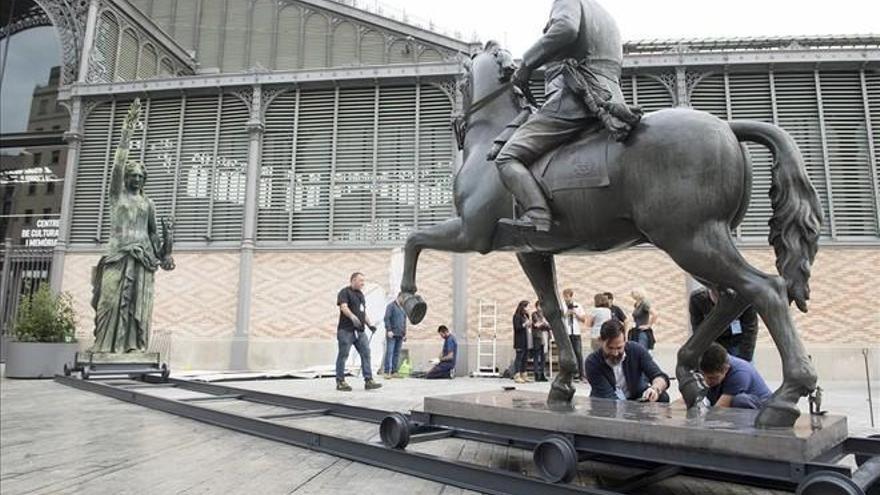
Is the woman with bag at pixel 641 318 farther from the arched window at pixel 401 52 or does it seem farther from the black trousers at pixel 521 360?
the arched window at pixel 401 52

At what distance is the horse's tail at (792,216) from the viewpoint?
8.72 feet

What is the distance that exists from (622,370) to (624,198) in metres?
1.96

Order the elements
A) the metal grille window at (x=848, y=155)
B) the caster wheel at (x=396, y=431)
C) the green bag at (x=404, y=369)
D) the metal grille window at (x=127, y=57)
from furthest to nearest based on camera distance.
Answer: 1. the metal grille window at (x=127, y=57)
2. the metal grille window at (x=848, y=155)
3. the green bag at (x=404, y=369)
4. the caster wheel at (x=396, y=431)

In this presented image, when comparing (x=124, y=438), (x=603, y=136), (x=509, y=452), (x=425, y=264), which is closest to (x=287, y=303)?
(x=425, y=264)

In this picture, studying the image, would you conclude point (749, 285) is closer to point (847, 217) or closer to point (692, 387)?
point (692, 387)

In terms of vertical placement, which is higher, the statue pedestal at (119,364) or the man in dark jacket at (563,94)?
the man in dark jacket at (563,94)

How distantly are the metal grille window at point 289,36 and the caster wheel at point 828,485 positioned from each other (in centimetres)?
2153

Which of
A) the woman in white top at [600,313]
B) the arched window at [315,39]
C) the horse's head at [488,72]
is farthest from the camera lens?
the arched window at [315,39]

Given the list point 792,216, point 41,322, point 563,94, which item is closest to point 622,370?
point 792,216

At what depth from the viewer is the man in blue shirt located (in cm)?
1160

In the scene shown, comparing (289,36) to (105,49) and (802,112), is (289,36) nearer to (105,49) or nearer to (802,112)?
(105,49)

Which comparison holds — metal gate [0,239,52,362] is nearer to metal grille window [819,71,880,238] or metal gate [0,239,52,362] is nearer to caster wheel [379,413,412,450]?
caster wheel [379,413,412,450]

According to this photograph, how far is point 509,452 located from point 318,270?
11.4m

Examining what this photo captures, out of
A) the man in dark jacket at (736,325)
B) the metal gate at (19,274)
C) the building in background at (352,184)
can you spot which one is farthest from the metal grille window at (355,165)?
the man in dark jacket at (736,325)
